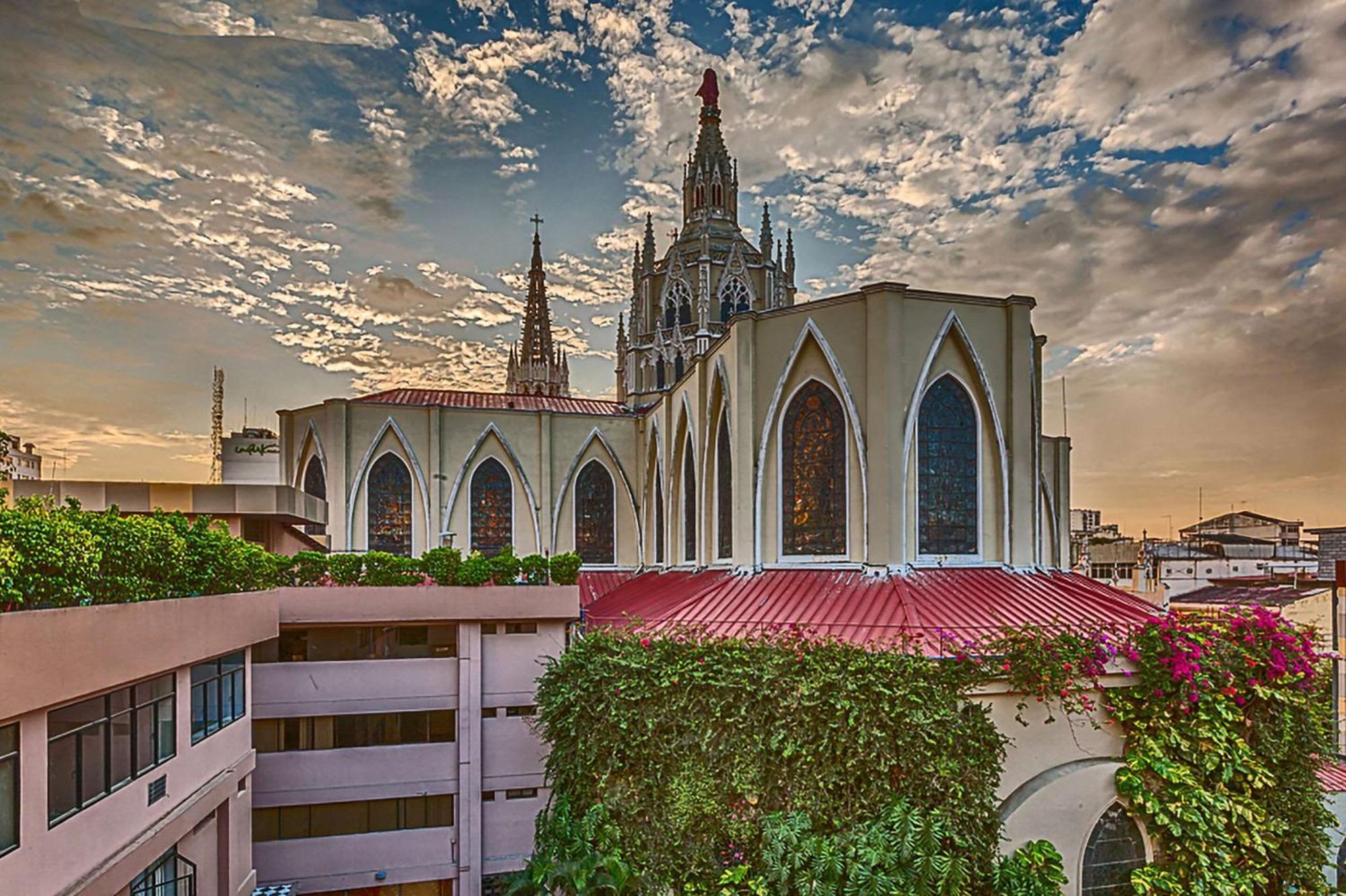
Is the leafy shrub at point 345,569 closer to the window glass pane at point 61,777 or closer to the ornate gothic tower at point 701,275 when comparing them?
the window glass pane at point 61,777

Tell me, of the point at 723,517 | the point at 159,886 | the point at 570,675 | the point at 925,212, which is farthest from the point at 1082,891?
the point at 925,212

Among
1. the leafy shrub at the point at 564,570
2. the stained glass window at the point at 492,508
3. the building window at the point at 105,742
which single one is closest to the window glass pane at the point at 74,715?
→ the building window at the point at 105,742

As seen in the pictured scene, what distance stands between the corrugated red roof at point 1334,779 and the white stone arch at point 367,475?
74.0 feet

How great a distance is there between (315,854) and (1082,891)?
14006 millimetres

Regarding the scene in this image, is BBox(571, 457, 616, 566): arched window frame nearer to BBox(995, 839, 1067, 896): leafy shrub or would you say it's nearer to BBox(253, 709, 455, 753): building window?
BBox(253, 709, 455, 753): building window

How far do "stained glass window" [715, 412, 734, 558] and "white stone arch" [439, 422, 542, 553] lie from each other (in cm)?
840

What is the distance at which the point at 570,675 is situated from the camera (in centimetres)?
1265

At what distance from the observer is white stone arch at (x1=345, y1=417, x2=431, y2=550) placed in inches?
925

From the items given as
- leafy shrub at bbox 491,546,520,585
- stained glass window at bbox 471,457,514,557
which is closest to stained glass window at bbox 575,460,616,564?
stained glass window at bbox 471,457,514,557

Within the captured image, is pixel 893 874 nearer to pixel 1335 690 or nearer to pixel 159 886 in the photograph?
pixel 159 886

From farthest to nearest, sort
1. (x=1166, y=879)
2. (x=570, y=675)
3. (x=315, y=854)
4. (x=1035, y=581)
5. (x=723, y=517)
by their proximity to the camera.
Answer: (x=723, y=517) < (x=315, y=854) < (x=1035, y=581) < (x=570, y=675) < (x=1166, y=879)

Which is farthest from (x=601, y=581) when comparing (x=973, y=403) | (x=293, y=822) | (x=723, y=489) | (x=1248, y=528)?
(x=1248, y=528)

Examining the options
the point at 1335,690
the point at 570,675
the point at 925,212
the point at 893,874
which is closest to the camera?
the point at 893,874

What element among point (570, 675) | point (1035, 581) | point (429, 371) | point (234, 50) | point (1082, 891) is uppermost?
point (234, 50)
